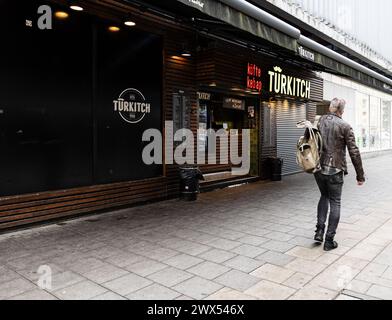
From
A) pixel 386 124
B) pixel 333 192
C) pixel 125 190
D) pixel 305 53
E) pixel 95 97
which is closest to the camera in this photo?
pixel 333 192

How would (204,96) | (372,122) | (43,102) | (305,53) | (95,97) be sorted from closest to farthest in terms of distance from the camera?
(43,102), (95,97), (305,53), (204,96), (372,122)

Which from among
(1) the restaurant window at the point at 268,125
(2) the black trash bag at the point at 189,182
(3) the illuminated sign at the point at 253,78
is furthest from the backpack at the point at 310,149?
(1) the restaurant window at the point at 268,125

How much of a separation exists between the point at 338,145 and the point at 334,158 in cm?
19

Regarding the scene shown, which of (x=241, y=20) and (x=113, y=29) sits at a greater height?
(x=113, y=29)

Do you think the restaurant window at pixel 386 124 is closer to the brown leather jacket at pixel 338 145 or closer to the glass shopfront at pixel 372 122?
the glass shopfront at pixel 372 122

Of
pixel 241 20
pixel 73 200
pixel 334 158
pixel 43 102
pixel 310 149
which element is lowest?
pixel 73 200

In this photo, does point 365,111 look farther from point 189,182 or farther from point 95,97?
point 95,97

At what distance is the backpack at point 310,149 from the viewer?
16.1ft

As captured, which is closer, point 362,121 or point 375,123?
point 362,121

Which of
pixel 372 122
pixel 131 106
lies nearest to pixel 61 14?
pixel 131 106

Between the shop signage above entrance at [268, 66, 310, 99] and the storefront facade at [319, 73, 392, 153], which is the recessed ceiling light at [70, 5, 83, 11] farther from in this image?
the storefront facade at [319, 73, 392, 153]

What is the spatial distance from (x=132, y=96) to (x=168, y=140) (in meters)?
1.49

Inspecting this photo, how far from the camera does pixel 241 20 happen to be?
20.9 ft

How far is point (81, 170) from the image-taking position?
6988 mm
